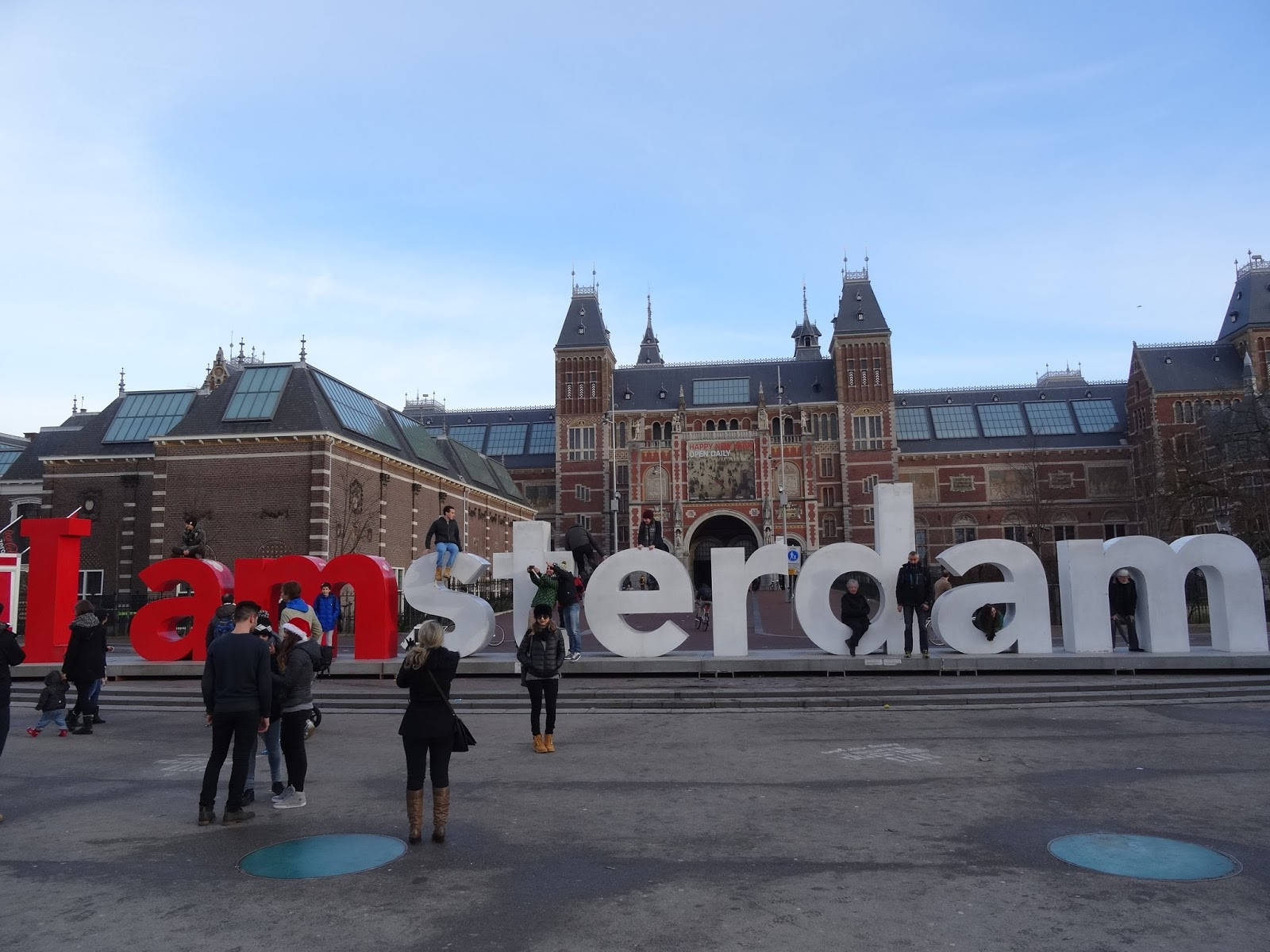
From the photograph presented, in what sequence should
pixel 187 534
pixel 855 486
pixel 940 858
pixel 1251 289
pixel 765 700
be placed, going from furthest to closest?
pixel 855 486 < pixel 1251 289 < pixel 187 534 < pixel 765 700 < pixel 940 858

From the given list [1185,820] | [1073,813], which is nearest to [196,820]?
[1073,813]

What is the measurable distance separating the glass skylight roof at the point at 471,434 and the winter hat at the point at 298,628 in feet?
223

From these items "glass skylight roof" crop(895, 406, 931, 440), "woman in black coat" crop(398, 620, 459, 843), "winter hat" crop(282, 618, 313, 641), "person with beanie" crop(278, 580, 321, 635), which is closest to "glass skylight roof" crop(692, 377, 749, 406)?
"glass skylight roof" crop(895, 406, 931, 440)

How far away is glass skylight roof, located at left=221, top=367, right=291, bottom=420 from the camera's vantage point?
102 ft

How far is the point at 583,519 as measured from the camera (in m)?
66.1

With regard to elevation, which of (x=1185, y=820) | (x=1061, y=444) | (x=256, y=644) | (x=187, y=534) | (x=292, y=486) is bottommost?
(x=1185, y=820)

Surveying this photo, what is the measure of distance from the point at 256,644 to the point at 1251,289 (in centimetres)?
6837

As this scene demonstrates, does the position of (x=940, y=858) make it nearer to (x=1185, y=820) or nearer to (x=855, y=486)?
(x=1185, y=820)

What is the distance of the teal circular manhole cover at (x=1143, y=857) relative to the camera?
16.5ft

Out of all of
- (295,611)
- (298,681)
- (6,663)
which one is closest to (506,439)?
(295,611)

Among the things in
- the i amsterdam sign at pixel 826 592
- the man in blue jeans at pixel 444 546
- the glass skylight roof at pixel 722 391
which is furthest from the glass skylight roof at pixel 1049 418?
the man in blue jeans at pixel 444 546

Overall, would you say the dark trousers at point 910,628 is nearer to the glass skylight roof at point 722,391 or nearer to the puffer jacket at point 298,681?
the puffer jacket at point 298,681

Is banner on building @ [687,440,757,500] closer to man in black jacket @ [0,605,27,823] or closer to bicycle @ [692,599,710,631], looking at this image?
bicycle @ [692,599,710,631]

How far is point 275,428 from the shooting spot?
1205 inches
